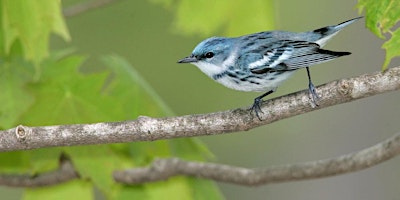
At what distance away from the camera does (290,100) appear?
2152mm

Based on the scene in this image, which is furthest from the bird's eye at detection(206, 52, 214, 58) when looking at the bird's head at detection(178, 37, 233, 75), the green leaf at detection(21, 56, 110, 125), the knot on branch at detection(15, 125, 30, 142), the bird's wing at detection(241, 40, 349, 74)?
the knot on branch at detection(15, 125, 30, 142)

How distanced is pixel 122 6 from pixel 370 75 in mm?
3169

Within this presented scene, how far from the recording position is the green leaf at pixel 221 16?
278 centimetres

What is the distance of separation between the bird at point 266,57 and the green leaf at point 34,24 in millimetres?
587

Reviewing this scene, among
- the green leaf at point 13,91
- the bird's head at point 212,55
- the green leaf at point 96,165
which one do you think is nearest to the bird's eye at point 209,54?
the bird's head at point 212,55

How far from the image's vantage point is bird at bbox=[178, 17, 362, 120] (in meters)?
2.46

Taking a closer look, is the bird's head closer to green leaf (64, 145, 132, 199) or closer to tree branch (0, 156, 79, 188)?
green leaf (64, 145, 132, 199)

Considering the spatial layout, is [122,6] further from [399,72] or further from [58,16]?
[399,72]

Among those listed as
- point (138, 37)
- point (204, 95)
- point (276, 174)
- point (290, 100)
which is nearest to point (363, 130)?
point (204, 95)

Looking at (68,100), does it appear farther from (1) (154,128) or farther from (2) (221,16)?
(2) (221,16)

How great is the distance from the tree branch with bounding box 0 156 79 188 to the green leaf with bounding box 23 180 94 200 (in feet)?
0.15

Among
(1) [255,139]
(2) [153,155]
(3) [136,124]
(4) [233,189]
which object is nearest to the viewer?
(3) [136,124]

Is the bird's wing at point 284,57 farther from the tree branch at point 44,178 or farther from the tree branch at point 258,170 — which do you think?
the tree branch at point 44,178

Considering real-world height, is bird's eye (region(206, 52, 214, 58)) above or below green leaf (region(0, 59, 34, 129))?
above
